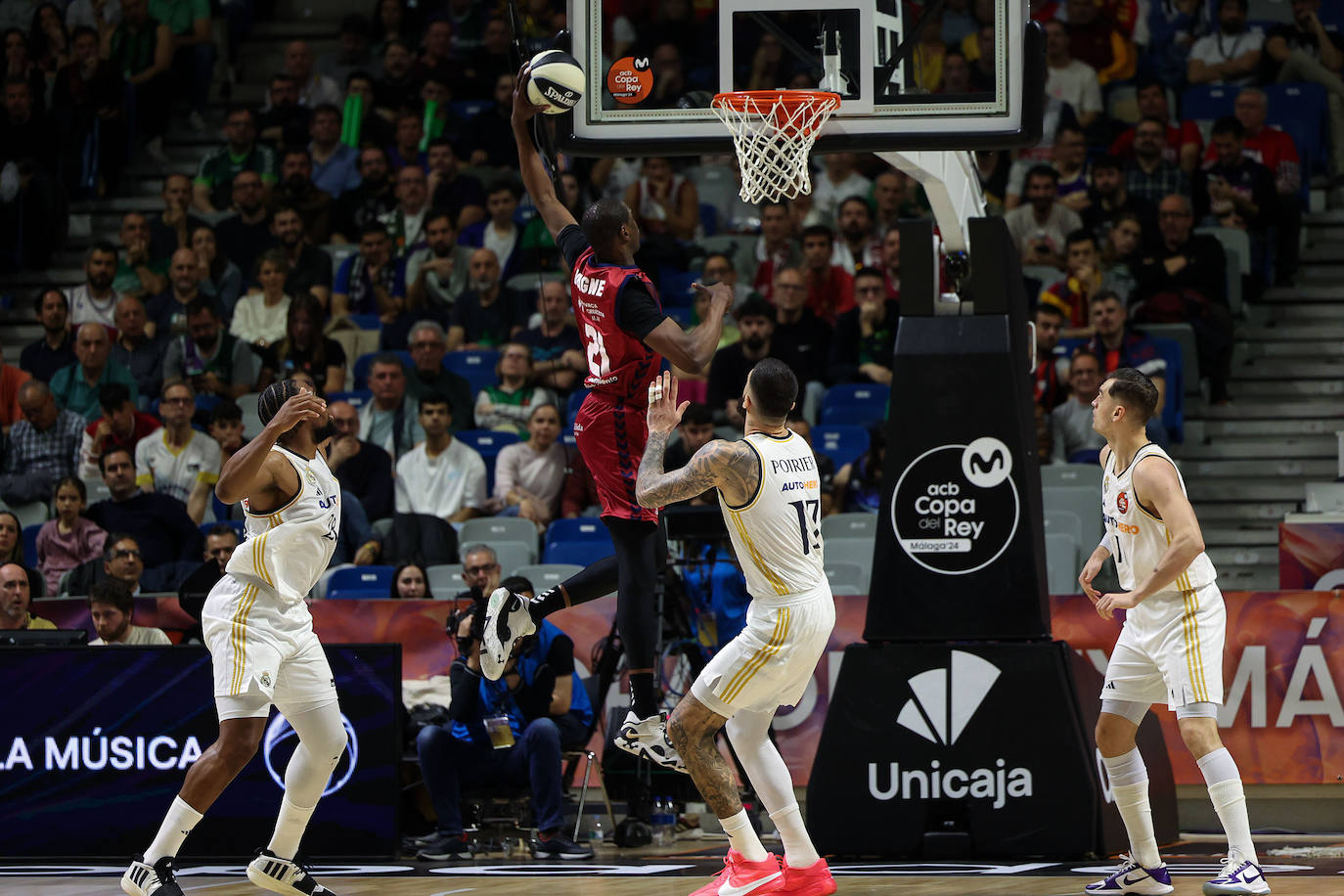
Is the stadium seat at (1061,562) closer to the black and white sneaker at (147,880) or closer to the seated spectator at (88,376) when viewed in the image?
the black and white sneaker at (147,880)

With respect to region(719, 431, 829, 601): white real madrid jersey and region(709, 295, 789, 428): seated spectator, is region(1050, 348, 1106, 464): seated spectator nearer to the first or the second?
region(709, 295, 789, 428): seated spectator

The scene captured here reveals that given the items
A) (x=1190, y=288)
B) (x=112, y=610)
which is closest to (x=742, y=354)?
(x=1190, y=288)

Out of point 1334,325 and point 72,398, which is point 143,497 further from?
point 1334,325

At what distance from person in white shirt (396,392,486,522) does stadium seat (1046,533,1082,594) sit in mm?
4294

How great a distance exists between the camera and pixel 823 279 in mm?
15203

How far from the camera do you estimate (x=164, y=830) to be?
26.3ft

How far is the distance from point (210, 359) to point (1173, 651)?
9.93 m

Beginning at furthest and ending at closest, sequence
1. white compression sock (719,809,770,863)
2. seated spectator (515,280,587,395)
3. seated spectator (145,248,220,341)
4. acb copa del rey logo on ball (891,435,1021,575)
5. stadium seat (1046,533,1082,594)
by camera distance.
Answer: seated spectator (145,248,220,341) < seated spectator (515,280,587,395) < stadium seat (1046,533,1082,594) < acb copa del rey logo on ball (891,435,1021,575) < white compression sock (719,809,770,863)

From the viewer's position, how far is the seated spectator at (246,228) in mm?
17141

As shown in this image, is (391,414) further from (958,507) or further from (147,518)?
(958,507)

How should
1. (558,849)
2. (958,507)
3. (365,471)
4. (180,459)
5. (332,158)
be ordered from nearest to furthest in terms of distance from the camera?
(958,507), (558,849), (365,471), (180,459), (332,158)

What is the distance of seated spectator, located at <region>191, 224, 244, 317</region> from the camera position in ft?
54.3

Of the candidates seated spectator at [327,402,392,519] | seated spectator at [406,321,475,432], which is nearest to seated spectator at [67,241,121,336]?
seated spectator at [406,321,475,432]

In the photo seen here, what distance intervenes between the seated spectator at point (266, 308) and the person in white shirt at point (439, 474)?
2.59 metres
